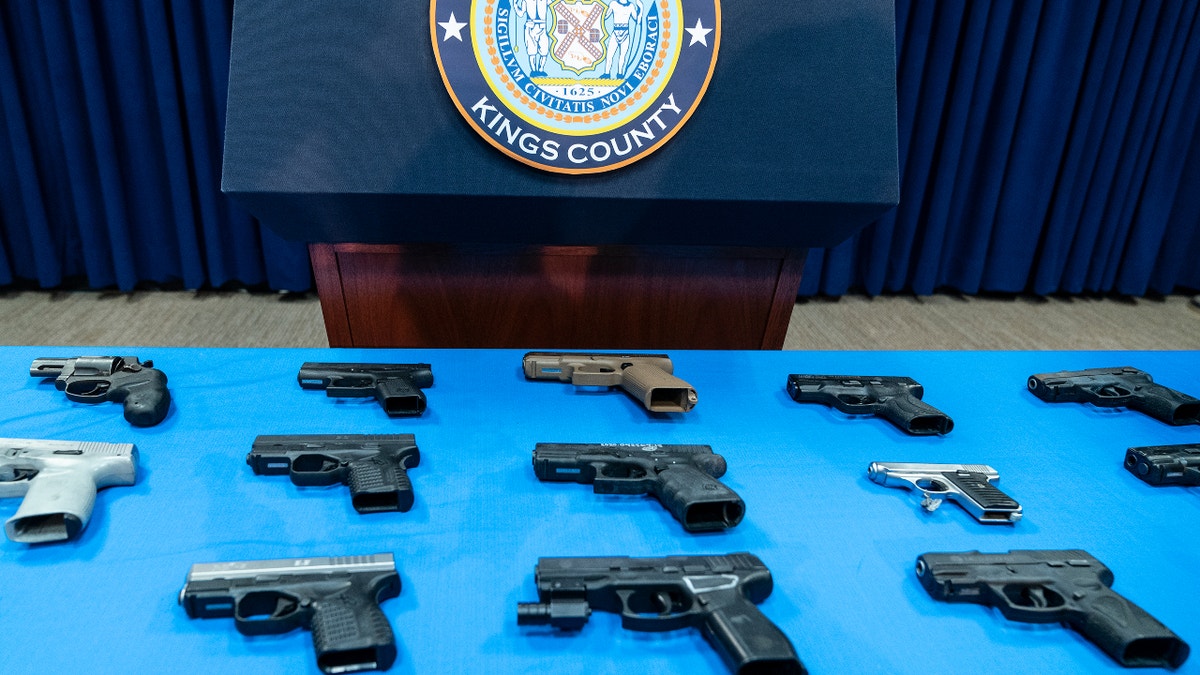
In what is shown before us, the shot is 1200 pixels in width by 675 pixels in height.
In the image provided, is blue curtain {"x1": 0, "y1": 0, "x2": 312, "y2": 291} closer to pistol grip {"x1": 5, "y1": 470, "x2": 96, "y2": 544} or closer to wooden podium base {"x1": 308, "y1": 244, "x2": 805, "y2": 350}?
wooden podium base {"x1": 308, "y1": 244, "x2": 805, "y2": 350}

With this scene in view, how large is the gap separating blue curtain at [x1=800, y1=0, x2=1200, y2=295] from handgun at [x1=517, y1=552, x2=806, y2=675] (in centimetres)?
321

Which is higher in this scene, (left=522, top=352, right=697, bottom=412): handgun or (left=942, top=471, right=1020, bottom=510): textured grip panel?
(left=522, top=352, right=697, bottom=412): handgun

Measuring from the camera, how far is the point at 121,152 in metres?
3.69

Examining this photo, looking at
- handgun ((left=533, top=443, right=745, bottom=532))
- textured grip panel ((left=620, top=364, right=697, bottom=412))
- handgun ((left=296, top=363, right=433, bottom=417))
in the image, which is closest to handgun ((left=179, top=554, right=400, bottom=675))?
handgun ((left=533, top=443, right=745, bottom=532))

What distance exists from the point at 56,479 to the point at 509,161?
1.13 m

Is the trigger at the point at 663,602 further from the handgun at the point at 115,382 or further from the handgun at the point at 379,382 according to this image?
the handgun at the point at 115,382

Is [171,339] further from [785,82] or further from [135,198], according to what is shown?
[785,82]

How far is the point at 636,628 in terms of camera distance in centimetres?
116

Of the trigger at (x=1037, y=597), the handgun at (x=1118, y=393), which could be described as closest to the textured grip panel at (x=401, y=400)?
the trigger at (x=1037, y=597)

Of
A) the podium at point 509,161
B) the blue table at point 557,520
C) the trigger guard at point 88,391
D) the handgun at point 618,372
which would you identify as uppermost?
the podium at point 509,161

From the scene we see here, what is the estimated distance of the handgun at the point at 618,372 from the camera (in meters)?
1.75

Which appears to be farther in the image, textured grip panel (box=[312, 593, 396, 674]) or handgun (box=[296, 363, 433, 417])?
handgun (box=[296, 363, 433, 417])

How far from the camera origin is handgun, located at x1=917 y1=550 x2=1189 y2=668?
45.4 inches

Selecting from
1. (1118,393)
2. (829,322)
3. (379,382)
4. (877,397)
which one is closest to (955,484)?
(877,397)
